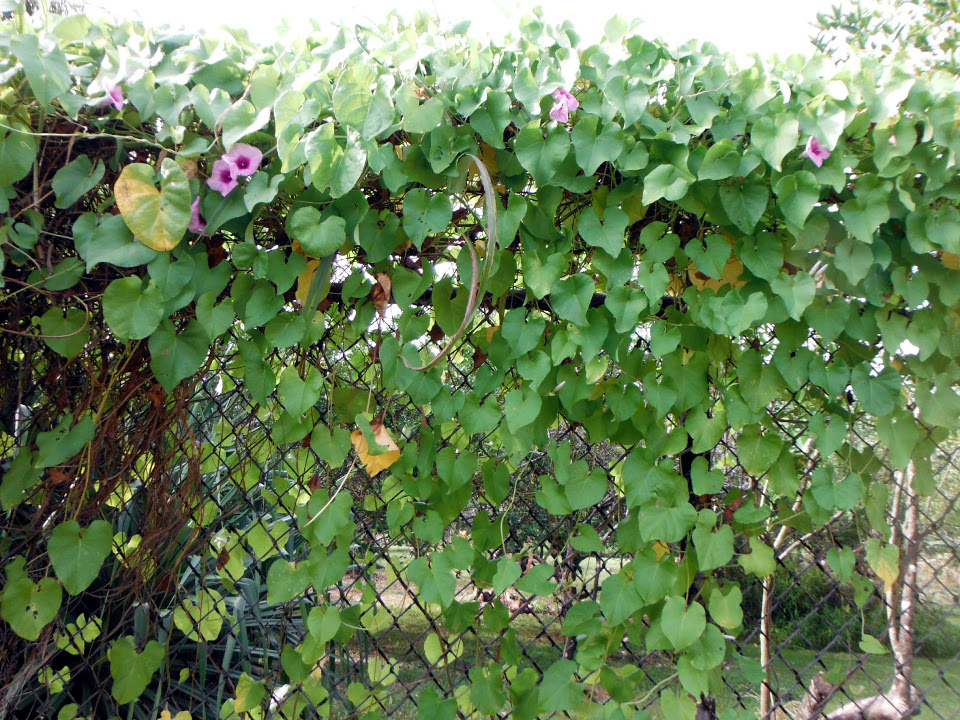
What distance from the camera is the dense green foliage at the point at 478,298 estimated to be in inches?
38.9

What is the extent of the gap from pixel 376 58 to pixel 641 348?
615mm

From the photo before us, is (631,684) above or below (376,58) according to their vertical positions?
below

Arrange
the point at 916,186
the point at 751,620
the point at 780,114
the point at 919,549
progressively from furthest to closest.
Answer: the point at 751,620 < the point at 919,549 < the point at 916,186 < the point at 780,114

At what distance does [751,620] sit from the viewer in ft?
13.1

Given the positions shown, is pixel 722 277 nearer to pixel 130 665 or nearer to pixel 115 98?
pixel 115 98

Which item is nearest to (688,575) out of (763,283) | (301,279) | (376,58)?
(763,283)

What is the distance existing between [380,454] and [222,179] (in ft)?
1.56

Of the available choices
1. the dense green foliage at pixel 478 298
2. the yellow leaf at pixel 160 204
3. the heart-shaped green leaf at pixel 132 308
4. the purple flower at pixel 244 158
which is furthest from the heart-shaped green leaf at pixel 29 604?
the purple flower at pixel 244 158

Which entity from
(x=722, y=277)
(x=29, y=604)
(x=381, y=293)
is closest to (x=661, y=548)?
(x=722, y=277)

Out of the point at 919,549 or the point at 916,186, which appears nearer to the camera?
the point at 916,186

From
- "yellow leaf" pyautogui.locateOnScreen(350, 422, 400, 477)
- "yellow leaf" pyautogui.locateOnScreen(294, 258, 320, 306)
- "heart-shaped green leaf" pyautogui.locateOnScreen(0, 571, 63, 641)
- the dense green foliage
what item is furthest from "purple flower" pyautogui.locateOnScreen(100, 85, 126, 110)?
"heart-shaped green leaf" pyautogui.locateOnScreen(0, 571, 63, 641)

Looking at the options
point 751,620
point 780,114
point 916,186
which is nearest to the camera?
point 780,114

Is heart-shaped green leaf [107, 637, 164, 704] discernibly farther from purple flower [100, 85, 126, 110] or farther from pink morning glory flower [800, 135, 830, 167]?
pink morning glory flower [800, 135, 830, 167]

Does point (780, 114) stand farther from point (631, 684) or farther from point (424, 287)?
point (631, 684)
